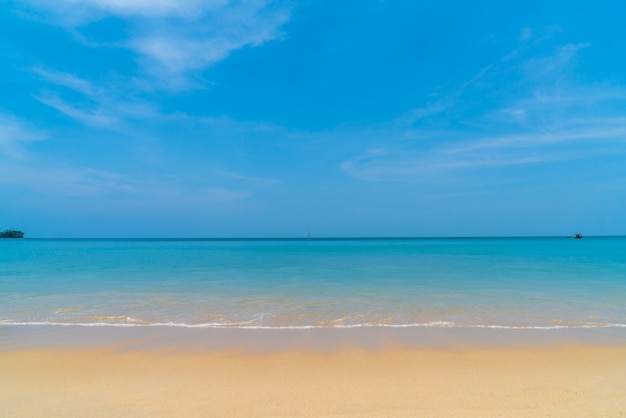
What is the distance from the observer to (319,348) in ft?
20.0

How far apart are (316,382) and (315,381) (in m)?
0.04

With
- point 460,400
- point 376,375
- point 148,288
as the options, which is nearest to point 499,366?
point 460,400

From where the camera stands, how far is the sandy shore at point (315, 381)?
12.7 ft

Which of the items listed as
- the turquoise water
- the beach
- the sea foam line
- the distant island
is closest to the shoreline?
the beach

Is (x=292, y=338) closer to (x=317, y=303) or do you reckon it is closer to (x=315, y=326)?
(x=315, y=326)

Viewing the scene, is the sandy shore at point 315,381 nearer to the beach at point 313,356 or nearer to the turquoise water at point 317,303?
the beach at point 313,356

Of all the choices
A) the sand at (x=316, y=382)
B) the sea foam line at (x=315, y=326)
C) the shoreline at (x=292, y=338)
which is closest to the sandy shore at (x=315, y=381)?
the sand at (x=316, y=382)

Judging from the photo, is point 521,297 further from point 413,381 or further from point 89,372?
point 89,372

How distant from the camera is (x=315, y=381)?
459 centimetres

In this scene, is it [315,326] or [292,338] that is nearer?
[292,338]

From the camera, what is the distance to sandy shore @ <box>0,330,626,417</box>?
3.87m

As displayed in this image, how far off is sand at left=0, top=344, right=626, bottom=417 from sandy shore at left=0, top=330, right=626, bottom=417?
1 cm

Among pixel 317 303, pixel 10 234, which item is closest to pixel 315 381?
pixel 317 303

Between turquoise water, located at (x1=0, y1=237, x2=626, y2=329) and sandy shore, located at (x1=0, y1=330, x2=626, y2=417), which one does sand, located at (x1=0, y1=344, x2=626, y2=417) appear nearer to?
sandy shore, located at (x1=0, y1=330, x2=626, y2=417)
